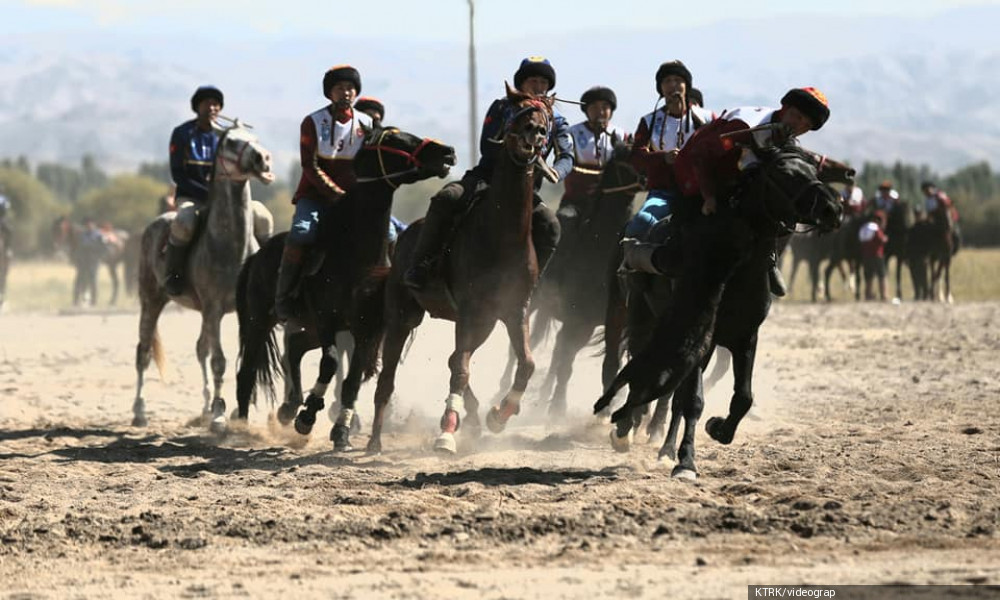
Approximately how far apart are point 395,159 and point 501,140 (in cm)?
135

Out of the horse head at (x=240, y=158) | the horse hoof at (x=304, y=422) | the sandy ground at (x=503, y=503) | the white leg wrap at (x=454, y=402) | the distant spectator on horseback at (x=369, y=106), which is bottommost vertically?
the sandy ground at (x=503, y=503)

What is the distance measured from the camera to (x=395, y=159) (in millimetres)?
12055

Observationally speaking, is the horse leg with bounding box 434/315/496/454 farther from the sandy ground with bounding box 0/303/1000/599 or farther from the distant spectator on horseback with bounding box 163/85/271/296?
the distant spectator on horseback with bounding box 163/85/271/296

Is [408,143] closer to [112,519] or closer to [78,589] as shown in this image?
[112,519]

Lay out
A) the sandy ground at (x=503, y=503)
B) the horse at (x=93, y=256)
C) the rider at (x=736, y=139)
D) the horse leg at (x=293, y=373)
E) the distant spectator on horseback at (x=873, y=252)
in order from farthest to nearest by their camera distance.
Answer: the horse at (x=93, y=256) < the distant spectator on horseback at (x=873, y=252) < the horse leg at (x=293, y=373) < the rider at (x=736, y=139) < the sandy ground at (x=503, y=503)

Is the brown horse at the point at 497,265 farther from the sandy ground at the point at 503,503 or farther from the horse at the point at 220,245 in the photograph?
the horse at the point at 220,245

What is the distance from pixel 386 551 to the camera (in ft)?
26.2

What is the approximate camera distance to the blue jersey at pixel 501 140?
11.1 metres

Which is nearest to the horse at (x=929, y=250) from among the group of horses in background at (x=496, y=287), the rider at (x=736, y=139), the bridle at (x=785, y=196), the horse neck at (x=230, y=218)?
the group of horses in background at (x=496, y=287)

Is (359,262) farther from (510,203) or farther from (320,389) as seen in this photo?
(510,203)

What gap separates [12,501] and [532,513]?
326 centimetres

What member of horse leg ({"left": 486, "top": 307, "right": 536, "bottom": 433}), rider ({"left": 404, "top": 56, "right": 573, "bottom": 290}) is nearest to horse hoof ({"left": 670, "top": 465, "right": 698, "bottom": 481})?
horse leg ({"left": 486, "top": 307, "right": 536, "bottom": 433})

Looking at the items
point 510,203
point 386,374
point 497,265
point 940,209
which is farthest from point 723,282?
point 940,209

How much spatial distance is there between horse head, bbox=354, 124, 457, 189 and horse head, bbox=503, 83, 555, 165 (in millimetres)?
1236
